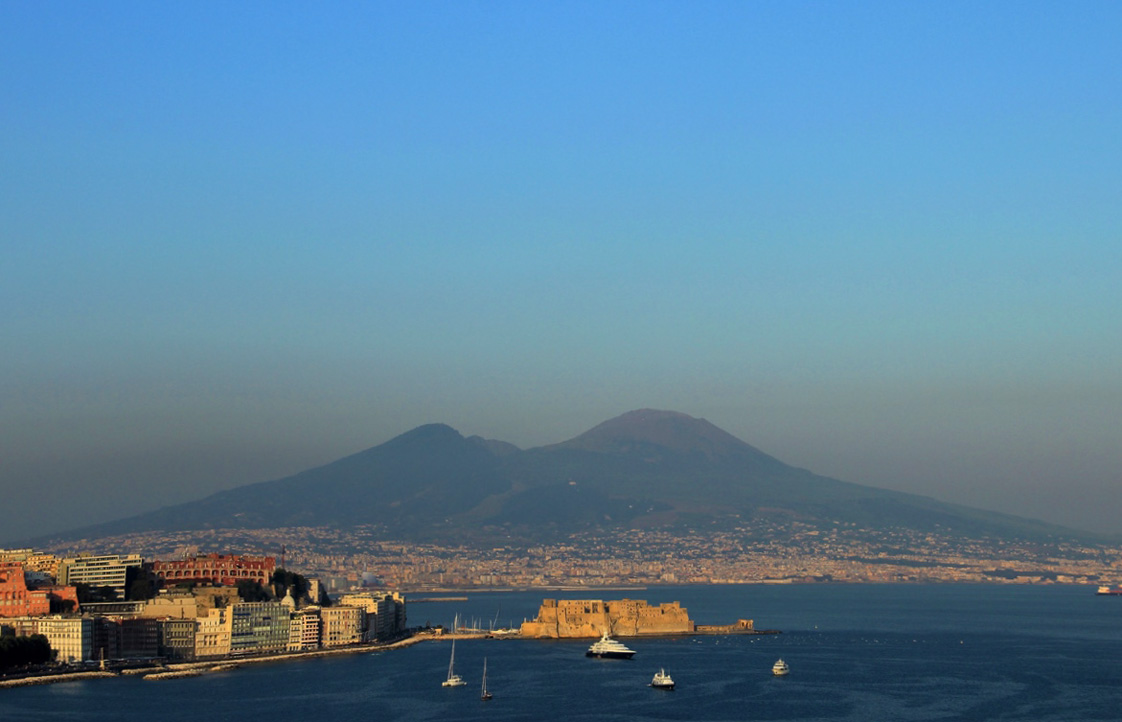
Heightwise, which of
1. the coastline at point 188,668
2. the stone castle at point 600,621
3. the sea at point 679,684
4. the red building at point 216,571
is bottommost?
the sea at point 679,684

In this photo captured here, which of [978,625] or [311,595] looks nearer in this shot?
[311,595]

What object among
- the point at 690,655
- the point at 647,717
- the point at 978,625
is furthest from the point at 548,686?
the point at 978,625

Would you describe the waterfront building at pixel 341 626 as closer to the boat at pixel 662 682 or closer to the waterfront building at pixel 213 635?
the waterfront building at pixel 213 635

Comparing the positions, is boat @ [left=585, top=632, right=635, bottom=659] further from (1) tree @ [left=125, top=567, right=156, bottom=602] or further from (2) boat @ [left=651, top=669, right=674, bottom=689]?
(1) tree @ [left=125, top=567, right=156, bottom=602]

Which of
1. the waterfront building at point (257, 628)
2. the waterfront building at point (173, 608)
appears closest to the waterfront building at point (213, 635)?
the waterfront building at point (257, 628)

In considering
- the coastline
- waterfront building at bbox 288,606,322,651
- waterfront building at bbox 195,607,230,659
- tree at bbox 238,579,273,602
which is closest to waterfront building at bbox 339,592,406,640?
the coastline

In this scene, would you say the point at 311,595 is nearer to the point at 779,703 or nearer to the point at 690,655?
the point at 690,655

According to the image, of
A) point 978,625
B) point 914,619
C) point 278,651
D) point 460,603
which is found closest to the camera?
point 278,651
